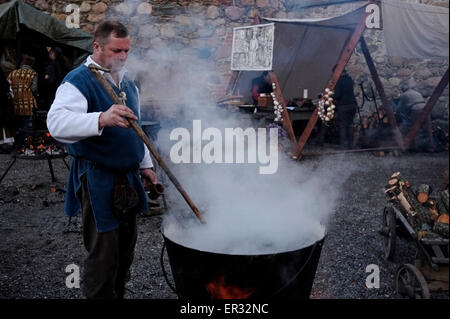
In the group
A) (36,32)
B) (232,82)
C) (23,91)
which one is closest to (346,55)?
(232,82)

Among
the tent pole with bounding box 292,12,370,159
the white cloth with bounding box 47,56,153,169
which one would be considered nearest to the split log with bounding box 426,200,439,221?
the white cloth with bounding box 47,56,153,169

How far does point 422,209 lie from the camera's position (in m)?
3.16

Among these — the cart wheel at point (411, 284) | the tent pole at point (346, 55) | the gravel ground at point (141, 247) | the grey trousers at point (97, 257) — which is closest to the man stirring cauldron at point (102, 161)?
the grey trousers at point (97, 257)

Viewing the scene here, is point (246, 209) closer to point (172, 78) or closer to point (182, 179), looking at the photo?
point (182, 179)

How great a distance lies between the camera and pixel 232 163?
19.0ft

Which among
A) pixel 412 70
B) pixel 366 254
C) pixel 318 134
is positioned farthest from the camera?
pixel 412 70

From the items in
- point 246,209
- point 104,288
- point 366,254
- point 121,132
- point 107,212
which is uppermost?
point 121,132

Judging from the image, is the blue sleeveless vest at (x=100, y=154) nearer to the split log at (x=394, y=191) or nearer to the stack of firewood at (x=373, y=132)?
the split log at (x=394, y=191)

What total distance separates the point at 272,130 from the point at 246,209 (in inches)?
193

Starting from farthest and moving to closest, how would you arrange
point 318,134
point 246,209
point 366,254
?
point 318,134 → point 366,254 → point 246,209

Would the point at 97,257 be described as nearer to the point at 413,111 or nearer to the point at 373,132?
the point at 373,132

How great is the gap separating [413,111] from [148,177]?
738cm
